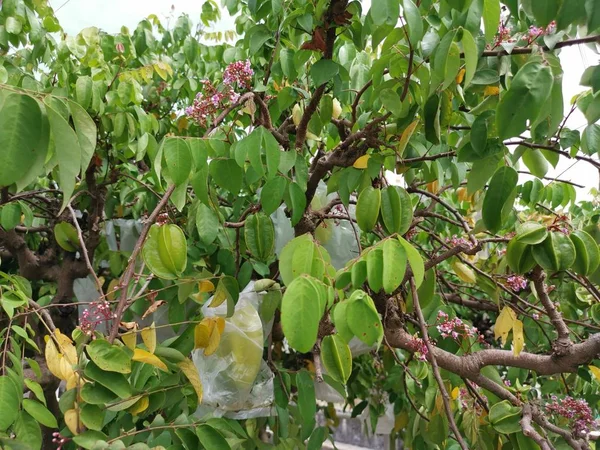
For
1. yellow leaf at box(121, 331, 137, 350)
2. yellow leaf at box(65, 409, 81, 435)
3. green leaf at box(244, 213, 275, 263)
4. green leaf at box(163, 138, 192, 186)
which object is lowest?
yellow leaf at box(65, 409, 81, 435)

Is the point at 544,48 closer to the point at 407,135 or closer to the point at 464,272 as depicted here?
the point at 407,135

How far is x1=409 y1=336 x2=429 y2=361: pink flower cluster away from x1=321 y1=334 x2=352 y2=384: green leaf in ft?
0.85

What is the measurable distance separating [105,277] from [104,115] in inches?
26.1

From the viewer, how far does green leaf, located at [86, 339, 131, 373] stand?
2.64 ft

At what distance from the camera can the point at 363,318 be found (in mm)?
697

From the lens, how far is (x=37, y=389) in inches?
36.1

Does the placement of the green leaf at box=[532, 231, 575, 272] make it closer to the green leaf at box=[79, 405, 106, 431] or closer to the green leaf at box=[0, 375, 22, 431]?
the green leaf at box=[79, 405, 106, 431]

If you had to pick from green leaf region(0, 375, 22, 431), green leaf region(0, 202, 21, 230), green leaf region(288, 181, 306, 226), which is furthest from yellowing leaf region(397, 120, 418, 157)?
green leaf region(0, 202, 21, 230)

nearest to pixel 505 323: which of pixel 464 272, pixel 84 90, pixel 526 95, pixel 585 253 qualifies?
pixel 464 272

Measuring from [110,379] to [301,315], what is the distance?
379 mm

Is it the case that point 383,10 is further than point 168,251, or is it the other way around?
point 168,251

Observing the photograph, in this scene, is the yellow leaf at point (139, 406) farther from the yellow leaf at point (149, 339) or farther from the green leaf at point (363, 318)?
the green leaf at point (363, 318)

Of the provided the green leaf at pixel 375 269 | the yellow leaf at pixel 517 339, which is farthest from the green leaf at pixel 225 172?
the yellow leaf at pixel 517 339

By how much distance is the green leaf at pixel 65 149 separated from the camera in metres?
0.55
